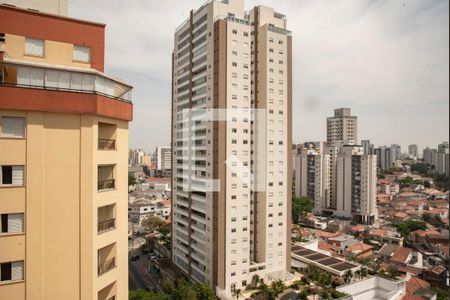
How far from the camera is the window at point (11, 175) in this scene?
324 cm

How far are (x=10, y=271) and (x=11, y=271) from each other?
1 cm

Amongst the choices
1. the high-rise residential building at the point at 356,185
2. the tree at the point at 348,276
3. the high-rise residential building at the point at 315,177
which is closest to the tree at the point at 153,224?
the tree at the point at 348,276

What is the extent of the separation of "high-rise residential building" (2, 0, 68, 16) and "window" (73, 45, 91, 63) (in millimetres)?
1379

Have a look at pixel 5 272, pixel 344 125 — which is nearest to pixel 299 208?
pixel 344 125

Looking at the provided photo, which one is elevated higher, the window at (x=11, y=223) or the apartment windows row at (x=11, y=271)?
the window at (x=11, y=223)

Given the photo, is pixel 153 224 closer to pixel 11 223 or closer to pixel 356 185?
pixel 356 185

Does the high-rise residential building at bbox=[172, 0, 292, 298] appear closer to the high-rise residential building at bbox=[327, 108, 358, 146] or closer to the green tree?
the green tree

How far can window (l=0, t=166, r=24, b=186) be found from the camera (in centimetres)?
324

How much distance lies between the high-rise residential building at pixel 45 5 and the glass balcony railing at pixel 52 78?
2.01 metres

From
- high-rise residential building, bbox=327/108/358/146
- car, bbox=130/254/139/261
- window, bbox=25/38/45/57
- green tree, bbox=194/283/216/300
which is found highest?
high-rise residential building, bbox=327/108/358/146

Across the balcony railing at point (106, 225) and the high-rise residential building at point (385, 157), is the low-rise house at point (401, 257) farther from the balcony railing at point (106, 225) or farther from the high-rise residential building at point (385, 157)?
the high-rise residential building at point (385, 157)

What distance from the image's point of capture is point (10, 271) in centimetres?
326

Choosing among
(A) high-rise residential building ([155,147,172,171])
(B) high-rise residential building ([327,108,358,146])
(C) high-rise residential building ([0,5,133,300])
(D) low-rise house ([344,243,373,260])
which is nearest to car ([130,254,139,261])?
(D) low-rise house ([344,243,373,260])

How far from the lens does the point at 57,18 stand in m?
3.94
